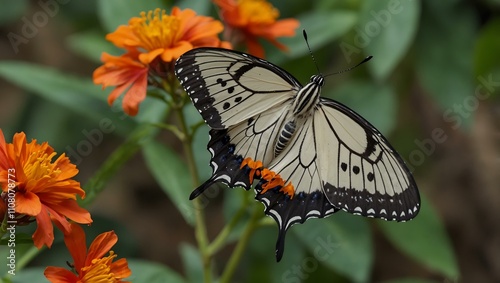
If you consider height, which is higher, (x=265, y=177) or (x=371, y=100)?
(x=265, y=177)

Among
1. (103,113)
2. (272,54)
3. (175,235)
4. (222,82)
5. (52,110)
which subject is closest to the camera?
(222,82)

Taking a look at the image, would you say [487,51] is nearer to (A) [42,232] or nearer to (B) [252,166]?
(B) [252,166]

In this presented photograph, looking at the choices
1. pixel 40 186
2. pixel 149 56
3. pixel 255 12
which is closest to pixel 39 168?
pixel 40 186

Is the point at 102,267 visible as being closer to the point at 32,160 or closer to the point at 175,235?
the point at 32,160

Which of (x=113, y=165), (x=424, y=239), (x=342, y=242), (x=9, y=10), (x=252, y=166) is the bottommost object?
(x=424, y=239)

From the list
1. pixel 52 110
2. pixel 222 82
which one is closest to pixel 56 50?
pixel 52 110
